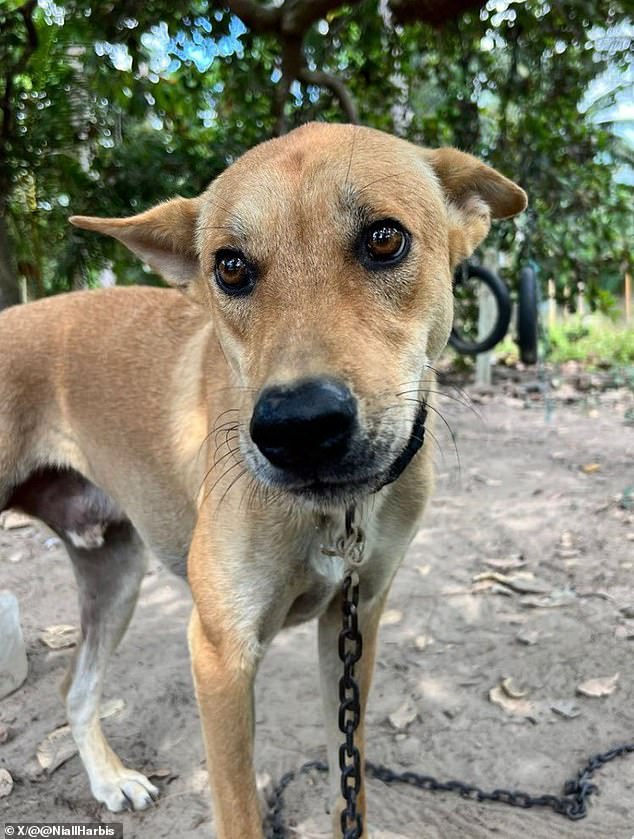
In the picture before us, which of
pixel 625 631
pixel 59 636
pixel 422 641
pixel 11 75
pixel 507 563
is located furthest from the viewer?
pixel 11 75

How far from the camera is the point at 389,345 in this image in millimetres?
1749

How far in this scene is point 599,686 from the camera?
10.5 feet

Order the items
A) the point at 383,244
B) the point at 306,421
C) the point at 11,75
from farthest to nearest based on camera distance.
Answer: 1. the point at 11,75
2. the point at 383,244
3. the point at 306,421

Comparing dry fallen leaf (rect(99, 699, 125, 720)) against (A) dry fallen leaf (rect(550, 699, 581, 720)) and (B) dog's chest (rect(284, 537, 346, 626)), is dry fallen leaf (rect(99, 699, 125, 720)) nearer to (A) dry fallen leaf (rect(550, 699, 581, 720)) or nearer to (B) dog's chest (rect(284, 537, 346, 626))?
(B) dog's chest (rect(284, 537, 346, 626))

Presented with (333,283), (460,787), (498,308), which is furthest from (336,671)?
(498,308)

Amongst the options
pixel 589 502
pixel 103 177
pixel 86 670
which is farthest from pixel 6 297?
pixel 589 502

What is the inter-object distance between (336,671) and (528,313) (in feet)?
12.4

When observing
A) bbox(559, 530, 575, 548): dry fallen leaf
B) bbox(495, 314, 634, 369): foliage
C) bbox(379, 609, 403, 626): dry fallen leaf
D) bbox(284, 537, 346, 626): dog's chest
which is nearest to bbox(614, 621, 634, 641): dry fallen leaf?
bbox(559, 530, 575, 548): dry fallen leaf

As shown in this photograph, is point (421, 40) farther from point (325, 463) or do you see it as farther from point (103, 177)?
point (325, 463)

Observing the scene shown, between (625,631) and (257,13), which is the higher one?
(257,13)

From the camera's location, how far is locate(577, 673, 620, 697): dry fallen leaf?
10.3 feet

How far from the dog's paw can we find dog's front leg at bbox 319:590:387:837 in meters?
0.75

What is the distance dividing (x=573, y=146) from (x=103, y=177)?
14.0 feet

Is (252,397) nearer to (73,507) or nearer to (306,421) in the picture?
(306,421)
